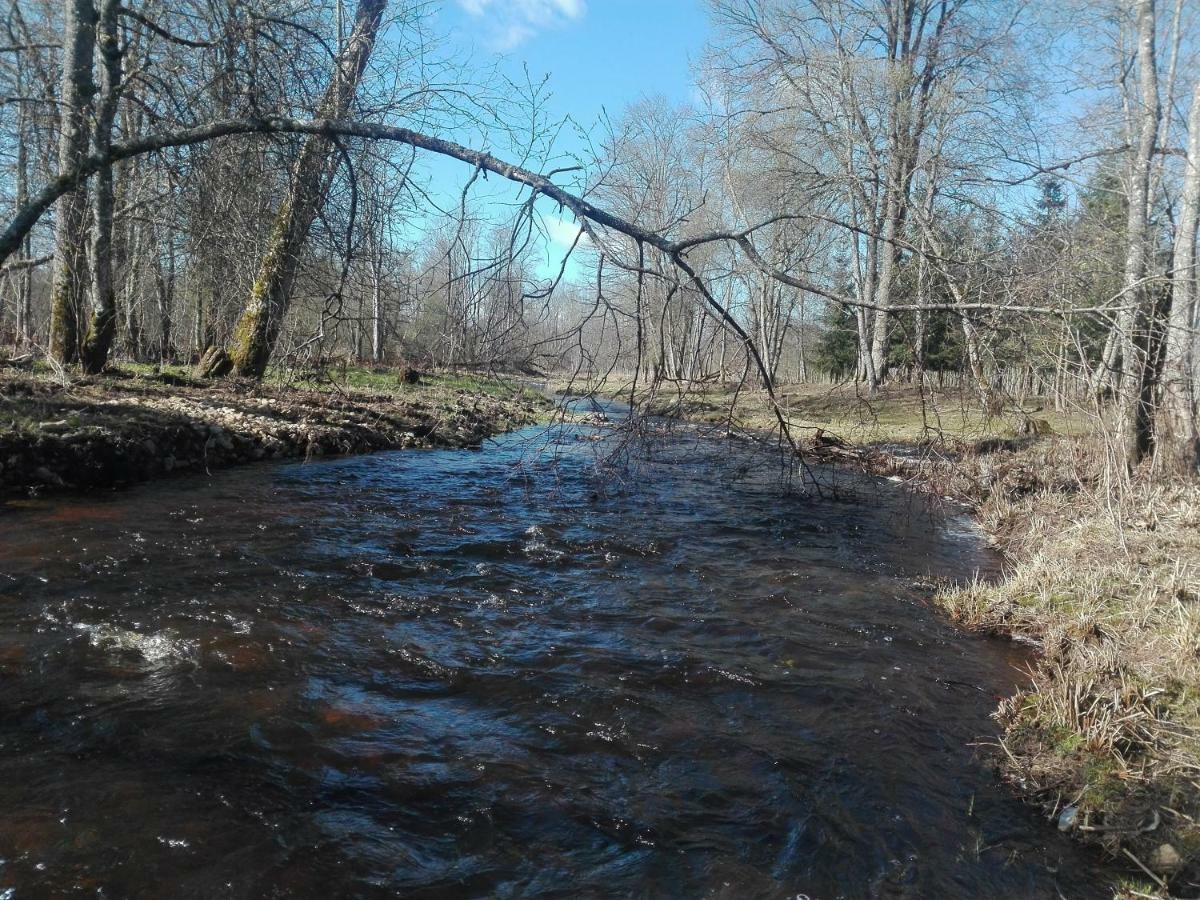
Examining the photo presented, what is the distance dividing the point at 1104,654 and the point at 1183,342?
625 cm

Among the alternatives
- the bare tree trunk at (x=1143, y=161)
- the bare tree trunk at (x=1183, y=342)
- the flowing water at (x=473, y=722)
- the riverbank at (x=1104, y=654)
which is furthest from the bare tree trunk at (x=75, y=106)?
the bare tree trunk at (x=1143, y=161)

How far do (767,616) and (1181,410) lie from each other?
721 centimetres

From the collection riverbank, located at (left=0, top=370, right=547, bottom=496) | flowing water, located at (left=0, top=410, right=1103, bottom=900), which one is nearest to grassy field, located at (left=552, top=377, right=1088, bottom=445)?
riverbank, located at (left=0, top=370, right=547, bottom=496)

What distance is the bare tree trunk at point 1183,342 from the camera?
8039mm

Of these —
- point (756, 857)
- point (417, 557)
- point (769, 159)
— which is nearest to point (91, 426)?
point (417, 557)

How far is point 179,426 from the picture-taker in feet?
28.0

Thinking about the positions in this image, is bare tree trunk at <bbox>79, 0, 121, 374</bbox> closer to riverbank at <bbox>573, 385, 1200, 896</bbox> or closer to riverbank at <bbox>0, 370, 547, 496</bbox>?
riverbank at <bbox>0, 370, 547, 496</bbox>

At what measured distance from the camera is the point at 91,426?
291 inches

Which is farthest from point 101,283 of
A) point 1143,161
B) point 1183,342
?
point 1143,161

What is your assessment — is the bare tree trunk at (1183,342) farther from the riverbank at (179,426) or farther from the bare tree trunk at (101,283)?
the bare tree trunk at (101,283)

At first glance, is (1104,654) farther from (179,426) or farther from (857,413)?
(179,426)

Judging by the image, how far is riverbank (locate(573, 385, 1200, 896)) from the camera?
306 centimetres

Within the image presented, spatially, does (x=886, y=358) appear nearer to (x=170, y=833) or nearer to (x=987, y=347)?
(x=987, y=347)

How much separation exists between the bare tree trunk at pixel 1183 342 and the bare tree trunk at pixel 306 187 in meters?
8.67
